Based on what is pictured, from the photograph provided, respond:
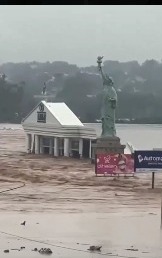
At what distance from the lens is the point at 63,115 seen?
2147 cm

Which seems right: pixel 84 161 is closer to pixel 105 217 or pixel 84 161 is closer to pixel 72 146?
pixel 72 146

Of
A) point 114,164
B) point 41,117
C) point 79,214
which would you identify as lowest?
point 79,214

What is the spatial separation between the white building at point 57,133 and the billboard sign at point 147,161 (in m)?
8.48

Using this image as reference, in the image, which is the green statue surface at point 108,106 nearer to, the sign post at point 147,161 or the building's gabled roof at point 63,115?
the building's gabled roof at point 63,115

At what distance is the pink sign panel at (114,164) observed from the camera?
43.0 ft

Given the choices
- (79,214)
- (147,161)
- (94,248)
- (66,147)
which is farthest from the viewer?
(66,147)

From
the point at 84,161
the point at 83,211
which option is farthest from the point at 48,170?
the point at 83,211

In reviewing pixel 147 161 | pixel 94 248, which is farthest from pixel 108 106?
pixel 94 248

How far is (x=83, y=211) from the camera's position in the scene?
8.45 m

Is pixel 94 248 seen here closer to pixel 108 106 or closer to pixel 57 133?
pixel 108 106

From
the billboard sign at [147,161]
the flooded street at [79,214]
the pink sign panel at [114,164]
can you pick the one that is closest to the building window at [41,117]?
the flooded street at [79,214]

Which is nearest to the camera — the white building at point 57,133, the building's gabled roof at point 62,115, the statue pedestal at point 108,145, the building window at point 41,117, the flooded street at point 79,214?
the flooded street at point 79,214

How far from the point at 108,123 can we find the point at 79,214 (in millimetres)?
9798

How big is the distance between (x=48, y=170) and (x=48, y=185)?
359 centimetres
